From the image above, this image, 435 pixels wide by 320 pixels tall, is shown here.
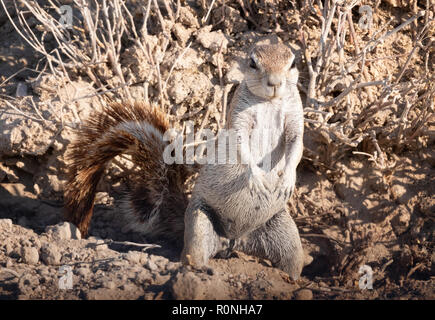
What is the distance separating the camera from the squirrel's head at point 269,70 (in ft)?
11.9

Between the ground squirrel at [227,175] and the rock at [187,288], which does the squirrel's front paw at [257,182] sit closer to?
the ground squirrel at [227,175]

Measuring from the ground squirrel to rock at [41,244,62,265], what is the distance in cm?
51

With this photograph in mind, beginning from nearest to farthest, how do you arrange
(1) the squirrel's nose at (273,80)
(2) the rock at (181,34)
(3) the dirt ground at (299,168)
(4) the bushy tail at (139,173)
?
(1) the squirrel's nose at (273,80) → (4) the bushy tail at (139,173) → (3) the dirt ground at (299,168) → (2) the rock at (181,34)

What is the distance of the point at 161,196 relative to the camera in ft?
15.0

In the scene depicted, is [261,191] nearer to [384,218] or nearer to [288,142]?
[288,142]

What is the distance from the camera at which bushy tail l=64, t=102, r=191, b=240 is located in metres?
4.31

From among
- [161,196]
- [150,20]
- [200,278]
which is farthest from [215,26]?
[200,278]

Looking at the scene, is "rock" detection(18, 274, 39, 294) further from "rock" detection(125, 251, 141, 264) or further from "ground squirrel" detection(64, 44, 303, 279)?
"ground squirrel" detection(64, 44, 303, 279)

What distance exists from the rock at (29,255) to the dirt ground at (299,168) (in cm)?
28

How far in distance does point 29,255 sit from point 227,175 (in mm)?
1607

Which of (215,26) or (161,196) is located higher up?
(215,26)

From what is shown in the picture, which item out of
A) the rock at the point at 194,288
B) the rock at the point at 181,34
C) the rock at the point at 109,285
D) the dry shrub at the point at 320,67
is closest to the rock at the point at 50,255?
the rock at the point at 109,285

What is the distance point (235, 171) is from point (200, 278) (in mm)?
957

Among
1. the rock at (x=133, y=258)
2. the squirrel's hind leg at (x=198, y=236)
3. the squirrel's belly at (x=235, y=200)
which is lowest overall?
the rock at (x=133, y=258)
